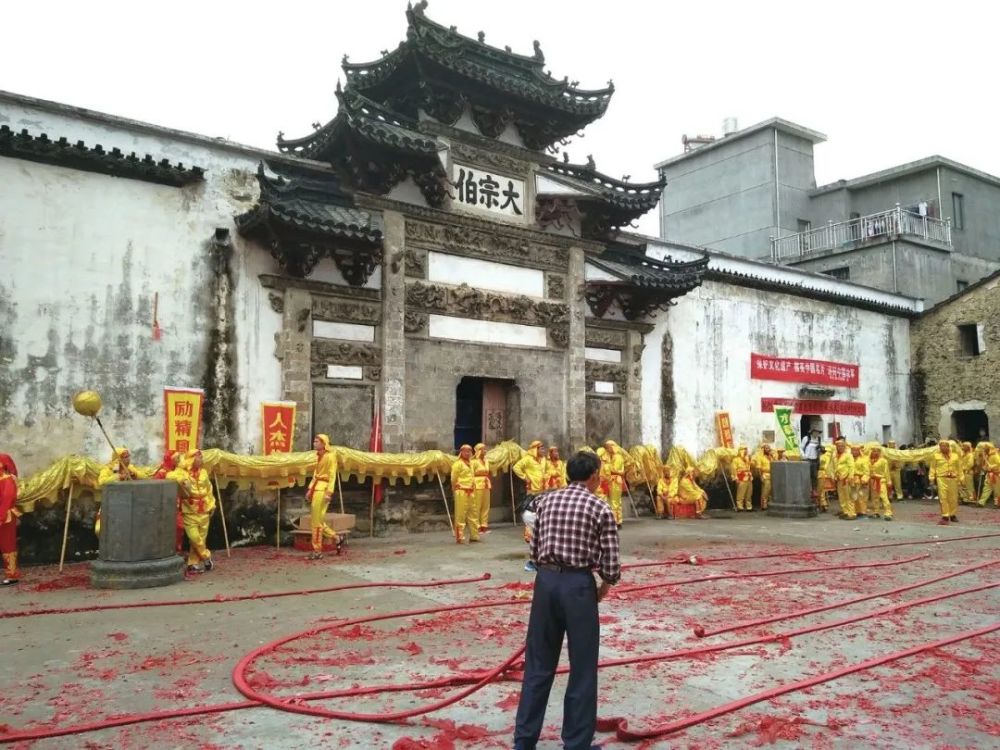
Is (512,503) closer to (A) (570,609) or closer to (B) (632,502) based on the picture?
(B) (632,502)

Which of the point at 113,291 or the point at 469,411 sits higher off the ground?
the point at 113,291

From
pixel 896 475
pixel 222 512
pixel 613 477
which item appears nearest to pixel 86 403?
pixel 222 512

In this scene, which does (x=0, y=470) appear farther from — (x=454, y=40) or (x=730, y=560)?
(x=454, y=40)

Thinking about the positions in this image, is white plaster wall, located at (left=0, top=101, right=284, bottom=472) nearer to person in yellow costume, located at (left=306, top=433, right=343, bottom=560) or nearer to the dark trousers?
person in yellow costume, located at (left=306, top=433, right=343, bottom=560)

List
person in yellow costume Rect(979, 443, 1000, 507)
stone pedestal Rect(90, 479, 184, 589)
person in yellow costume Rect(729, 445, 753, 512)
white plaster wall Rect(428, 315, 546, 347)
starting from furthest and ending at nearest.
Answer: person in yellow costume Rect(979, 443, 1000, 507) → person in yellow costume Rect(729, 445, 753, 512) → white plaster wall Rect(428, 315, 546, 347) → stone pedestal Rect(90, 479, 184, 589)

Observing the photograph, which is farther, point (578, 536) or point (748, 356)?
point (748, 356)

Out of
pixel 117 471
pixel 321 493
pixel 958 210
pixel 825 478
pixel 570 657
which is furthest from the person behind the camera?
pixel 958 210

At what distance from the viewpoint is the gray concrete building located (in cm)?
2620

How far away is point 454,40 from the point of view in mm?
14430

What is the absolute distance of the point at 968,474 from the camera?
19438 mm

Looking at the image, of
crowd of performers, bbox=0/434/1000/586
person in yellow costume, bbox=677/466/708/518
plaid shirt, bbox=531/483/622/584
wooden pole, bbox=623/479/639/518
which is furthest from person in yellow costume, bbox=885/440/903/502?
plaid shirt, bbox=531/483/622/584

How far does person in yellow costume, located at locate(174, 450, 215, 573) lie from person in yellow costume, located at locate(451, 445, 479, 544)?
12.6 feet

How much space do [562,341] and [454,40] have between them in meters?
6.20

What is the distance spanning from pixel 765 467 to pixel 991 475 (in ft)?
20.1
